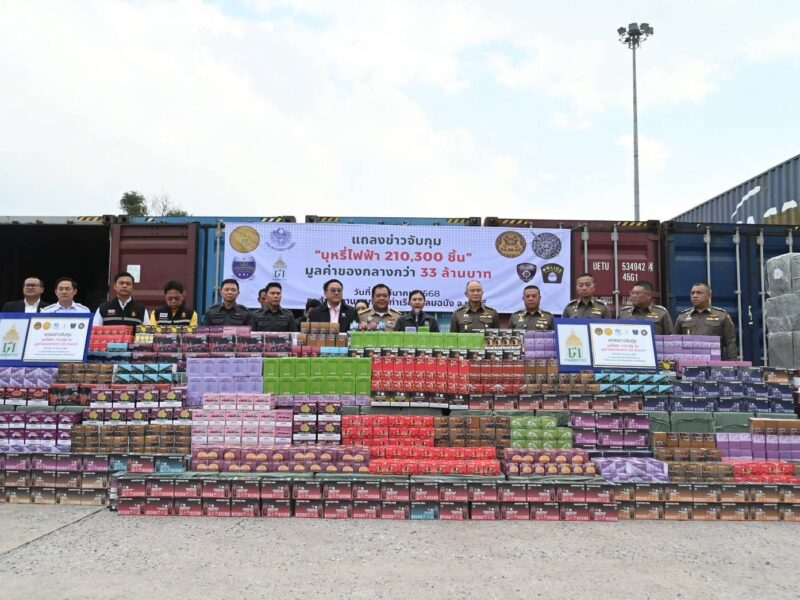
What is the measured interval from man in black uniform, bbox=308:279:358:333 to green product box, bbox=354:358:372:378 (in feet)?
6.10

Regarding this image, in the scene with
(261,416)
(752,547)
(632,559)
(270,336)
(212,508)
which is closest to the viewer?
(632,559)

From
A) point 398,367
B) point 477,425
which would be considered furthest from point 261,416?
point 477,425

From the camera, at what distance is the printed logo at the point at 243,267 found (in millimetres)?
9438

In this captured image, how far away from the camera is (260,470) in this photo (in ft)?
15.9

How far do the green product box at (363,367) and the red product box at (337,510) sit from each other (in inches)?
48.1

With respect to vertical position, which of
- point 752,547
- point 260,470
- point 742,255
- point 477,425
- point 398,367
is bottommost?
point 752,547

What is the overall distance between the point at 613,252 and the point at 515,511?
618cm

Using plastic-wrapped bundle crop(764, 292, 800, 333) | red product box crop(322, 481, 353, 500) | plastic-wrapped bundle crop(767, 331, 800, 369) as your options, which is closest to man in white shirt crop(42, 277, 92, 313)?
red product box crop(322, 481, 353, 500)

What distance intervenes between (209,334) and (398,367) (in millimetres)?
1983

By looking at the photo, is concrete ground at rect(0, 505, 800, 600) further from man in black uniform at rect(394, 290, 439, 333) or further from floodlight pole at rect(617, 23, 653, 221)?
floodlight pole at rect(617, 23, 653, 221)

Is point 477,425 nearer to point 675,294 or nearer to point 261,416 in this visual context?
point 261,416

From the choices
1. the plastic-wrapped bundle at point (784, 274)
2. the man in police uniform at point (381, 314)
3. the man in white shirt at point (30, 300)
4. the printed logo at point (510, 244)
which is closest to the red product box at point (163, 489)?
the man in police uniform at point (381, 314)

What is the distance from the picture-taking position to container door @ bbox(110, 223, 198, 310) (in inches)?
377

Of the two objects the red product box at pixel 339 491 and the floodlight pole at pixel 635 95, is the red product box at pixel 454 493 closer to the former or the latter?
the red product box at pixel 339 491
